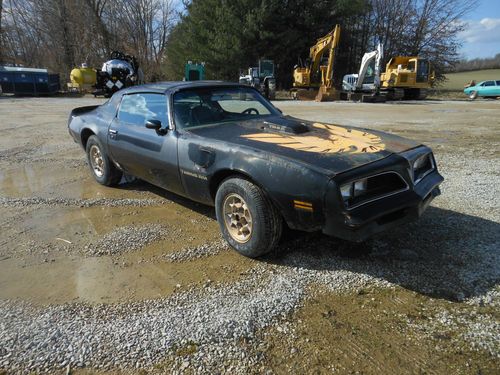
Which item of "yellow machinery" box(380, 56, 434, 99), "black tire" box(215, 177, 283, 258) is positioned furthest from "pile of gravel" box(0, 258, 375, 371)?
"yellow machinery" box(380, 56, 434, 99)

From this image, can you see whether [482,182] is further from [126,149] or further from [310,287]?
[126,149]

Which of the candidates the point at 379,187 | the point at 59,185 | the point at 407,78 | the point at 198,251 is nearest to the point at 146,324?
the point at 198,251

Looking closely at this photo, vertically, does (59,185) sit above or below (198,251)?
above

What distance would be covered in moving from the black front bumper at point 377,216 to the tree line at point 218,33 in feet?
90.1

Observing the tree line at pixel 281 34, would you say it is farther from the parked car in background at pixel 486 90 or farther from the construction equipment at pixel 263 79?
the parked car in background at pixel 486 90

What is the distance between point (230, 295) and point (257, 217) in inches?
25.1

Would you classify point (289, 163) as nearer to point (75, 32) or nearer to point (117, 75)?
point (117, 75)

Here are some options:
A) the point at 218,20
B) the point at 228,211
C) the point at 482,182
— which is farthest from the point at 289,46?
the point at 228,211

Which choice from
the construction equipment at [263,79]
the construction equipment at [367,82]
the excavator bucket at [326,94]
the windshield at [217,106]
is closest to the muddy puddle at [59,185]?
the windshield at [217,106]

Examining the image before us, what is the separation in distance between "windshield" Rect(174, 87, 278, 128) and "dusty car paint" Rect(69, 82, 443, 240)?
0.09 meters

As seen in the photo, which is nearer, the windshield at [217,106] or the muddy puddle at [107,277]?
the muddy puddle at [107,277]

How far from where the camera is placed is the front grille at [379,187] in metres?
2.78

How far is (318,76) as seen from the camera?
25344 millimetres

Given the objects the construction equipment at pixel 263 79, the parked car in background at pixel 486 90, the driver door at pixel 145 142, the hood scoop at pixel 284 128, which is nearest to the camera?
the hood scoop at pixel 284 128
